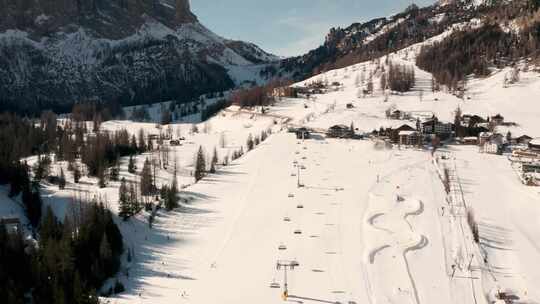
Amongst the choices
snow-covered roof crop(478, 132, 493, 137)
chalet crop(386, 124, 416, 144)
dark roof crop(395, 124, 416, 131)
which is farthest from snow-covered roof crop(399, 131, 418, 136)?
snow-covered roof crop(478, 132, 493, 137)

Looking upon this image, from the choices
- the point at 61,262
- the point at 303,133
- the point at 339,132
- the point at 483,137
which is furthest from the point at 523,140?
the point at 61,262

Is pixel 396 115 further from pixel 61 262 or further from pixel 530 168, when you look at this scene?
pixel 61 262

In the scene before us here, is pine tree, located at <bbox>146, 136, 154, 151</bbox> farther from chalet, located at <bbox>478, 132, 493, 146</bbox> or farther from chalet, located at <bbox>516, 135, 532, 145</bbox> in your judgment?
chalet, located at <bbox>516, 135, 532, 145</bbox>

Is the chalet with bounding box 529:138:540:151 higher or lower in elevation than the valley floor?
higher

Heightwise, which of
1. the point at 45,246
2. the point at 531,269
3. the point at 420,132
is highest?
the point at 420,132

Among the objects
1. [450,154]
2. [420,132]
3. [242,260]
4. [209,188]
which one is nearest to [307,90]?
[420,132]

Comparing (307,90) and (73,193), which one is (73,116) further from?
(73,193)

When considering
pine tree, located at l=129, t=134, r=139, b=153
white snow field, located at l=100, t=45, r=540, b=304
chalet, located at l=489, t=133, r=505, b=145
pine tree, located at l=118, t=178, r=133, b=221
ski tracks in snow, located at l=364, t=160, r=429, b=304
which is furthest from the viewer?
pine tree, located at l=129, t=134, r=139, b=153
